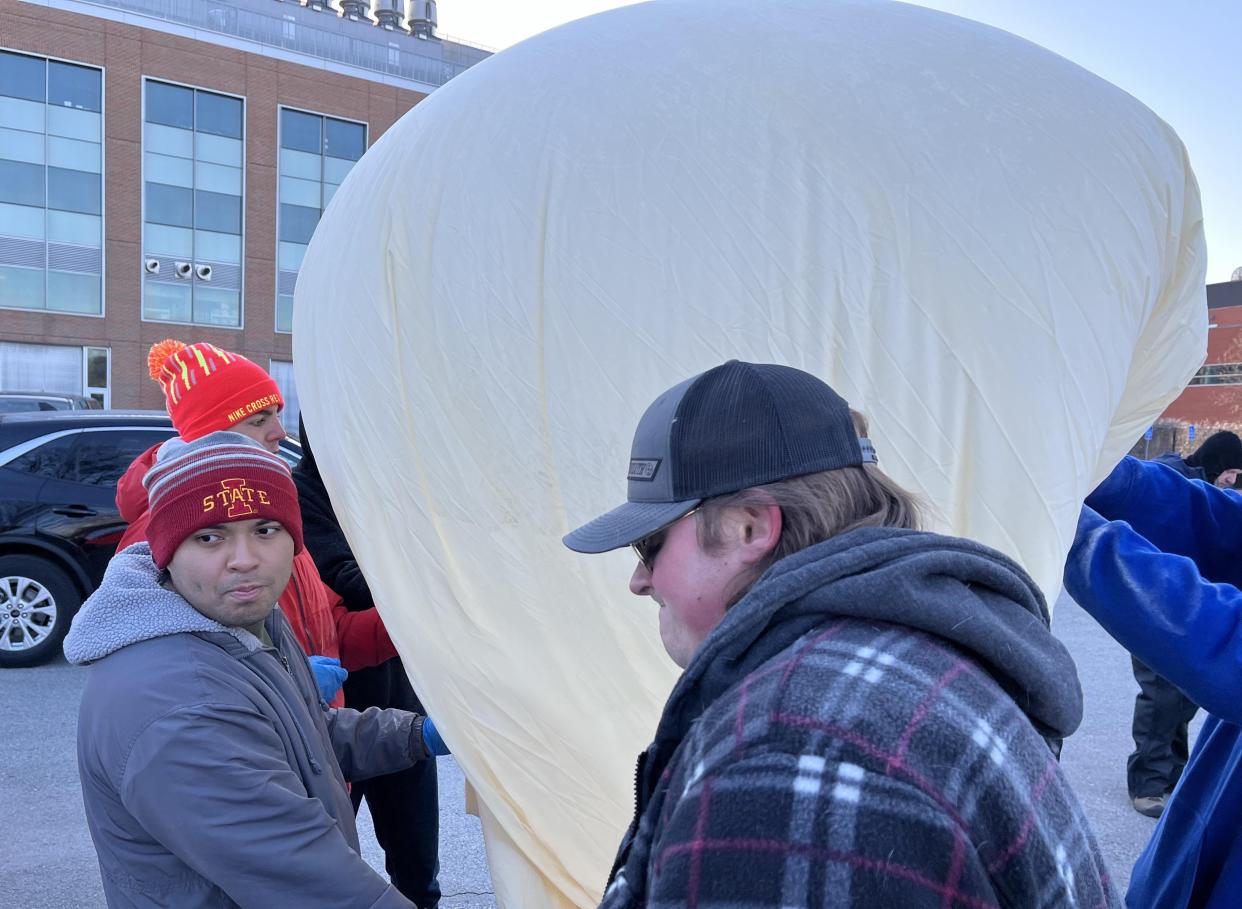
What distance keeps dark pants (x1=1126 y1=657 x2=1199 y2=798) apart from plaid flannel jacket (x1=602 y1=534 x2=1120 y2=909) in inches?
155

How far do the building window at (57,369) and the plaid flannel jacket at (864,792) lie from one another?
2925 centimetres

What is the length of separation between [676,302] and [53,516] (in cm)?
653

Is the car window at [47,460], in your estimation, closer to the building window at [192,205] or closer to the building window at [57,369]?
the building window at [57,369]

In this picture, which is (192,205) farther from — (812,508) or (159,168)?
(812,508)

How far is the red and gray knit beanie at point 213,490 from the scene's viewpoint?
163cm

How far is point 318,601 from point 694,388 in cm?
161

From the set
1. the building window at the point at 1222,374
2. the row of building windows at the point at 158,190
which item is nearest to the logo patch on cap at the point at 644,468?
the row of building windows at the point at 158,190

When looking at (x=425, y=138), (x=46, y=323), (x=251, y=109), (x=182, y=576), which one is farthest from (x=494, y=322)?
(x=251, y=109)

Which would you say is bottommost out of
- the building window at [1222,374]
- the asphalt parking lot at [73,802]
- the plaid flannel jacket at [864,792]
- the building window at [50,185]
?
the asphalt parking lot at [73,802]

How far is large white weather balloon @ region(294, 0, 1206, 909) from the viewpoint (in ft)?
3.79

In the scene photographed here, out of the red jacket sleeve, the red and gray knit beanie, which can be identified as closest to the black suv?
the red jacket sleeve

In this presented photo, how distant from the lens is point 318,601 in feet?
7.36

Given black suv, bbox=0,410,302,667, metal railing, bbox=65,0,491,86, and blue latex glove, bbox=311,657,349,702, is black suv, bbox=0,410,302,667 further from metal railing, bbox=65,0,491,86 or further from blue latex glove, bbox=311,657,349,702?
metal railing, bbox=65,0,491,86

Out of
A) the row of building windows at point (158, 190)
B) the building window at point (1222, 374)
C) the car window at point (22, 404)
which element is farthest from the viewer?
the building window at point (1222, 374)
